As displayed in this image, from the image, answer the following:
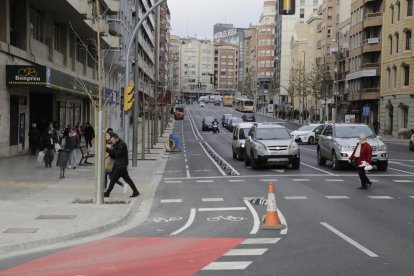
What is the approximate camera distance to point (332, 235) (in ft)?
32.9

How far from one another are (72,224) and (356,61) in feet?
236

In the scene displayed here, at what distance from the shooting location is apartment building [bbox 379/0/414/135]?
5825cm

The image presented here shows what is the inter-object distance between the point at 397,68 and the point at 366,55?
14310 millimetres

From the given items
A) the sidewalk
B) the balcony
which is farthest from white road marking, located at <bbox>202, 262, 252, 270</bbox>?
the balcony

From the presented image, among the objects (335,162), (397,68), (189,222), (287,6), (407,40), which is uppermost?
(407,40)

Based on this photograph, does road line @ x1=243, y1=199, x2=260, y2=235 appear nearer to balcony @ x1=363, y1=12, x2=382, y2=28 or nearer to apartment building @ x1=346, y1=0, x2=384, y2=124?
apartment building @ x1=346, y1=0, x2=384, y2=124

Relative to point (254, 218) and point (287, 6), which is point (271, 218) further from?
point (287, 6)

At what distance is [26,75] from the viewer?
25906mm

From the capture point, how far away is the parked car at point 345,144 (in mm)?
22172

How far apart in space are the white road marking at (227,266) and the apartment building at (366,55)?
64.5 meters

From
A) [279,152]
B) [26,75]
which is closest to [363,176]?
[279,152]

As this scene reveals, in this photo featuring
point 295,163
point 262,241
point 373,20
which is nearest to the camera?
point 262,241

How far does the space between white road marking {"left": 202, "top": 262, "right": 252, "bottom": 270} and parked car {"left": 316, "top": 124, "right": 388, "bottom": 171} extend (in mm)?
14991

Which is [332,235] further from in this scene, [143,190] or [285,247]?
[143,190]
